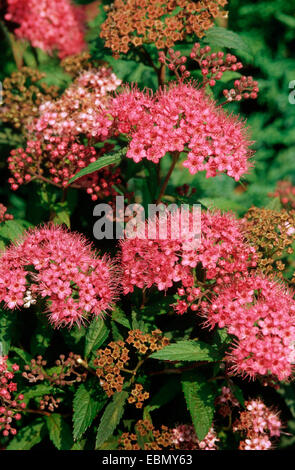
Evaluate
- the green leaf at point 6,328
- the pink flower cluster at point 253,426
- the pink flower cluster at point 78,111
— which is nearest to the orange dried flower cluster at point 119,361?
the green leaf at point 6,328

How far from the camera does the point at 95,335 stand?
180 cm

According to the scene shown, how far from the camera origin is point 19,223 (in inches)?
80.1

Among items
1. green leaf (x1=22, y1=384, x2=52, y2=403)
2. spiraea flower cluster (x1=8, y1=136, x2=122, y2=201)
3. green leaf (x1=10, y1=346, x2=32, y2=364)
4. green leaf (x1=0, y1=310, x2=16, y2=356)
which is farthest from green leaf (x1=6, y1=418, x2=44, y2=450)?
spiraea flower cluster (x1=8, y1=136, x2=122, y2=201)

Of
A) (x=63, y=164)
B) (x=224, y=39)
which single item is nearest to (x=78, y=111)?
(x=63, y=164)

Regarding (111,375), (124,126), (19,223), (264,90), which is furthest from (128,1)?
(264,90)

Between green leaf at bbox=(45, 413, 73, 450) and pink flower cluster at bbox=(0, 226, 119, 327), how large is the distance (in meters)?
0.50

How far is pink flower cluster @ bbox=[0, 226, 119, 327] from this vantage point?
163 cm

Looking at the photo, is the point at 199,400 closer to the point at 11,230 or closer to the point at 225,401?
the point at 225,401

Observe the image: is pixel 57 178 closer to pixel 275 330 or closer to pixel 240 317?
pixel 240 317

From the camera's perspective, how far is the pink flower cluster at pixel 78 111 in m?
1.94

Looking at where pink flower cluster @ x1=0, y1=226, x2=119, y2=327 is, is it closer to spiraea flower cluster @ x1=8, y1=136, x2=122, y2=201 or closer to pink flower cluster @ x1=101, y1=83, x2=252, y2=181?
spiraea flower cluster @ x1=8, y1=136, x2=122, y2=201

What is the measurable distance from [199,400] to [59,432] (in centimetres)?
60

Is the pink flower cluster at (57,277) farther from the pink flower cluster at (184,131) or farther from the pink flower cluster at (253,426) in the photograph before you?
the pink flower cluster at (253,426)

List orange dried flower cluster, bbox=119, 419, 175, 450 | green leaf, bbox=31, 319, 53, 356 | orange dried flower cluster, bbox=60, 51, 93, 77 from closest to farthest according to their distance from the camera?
1. orange dried flower cluster, bbox=119, 419, 175, 450
2. green leaf, bbox=31, 319, 53, 356
3. orange dried flower cluster, bbox=60, 51, 93, 77
